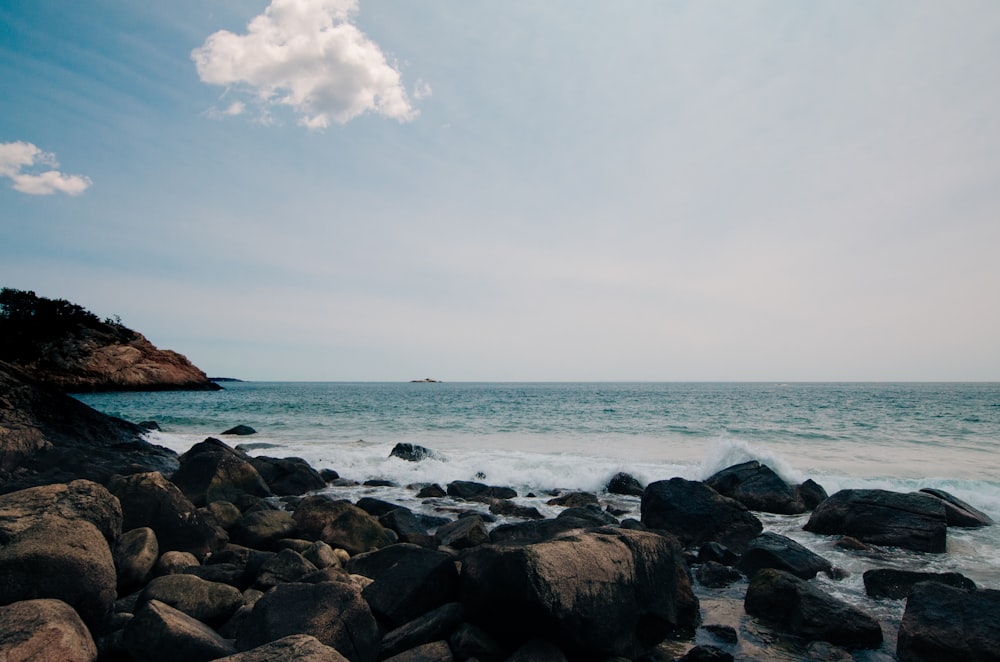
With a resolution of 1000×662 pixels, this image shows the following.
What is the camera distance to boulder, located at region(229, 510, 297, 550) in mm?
7691

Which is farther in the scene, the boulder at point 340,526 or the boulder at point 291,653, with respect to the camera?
the boulder at point 340,526

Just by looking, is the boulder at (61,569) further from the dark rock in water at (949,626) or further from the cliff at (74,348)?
the cliff at (74,348)

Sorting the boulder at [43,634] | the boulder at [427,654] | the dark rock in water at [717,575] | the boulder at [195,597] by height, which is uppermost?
the boulder at [43,634]

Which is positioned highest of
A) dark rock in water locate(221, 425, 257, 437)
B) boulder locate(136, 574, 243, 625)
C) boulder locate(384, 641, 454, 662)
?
boulder locate(136, 574, 243, 625)

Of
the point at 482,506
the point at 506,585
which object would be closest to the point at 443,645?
the point at 506,585

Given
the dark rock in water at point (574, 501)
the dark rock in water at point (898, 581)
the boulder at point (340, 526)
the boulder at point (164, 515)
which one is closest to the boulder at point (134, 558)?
the boulder at point (164, 515)

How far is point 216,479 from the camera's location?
10531 mm

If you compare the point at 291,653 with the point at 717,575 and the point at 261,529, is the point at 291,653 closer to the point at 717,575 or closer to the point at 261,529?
the point at 261,529

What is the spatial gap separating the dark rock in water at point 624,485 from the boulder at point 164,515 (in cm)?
928

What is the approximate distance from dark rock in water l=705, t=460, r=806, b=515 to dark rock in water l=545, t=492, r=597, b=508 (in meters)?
2.72

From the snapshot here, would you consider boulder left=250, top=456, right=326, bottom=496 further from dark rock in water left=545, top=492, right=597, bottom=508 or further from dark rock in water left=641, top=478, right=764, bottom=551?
dark rock in water left=641, top=478, right=764, bottom=551

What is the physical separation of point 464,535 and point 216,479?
5.39 meters

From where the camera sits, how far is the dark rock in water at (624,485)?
1368cm

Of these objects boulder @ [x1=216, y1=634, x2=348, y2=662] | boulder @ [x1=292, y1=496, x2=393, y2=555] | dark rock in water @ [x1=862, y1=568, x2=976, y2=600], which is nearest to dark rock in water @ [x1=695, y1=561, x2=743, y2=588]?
dark rock in water @ [x1=862, y1=568, x2=976, y2=600]
